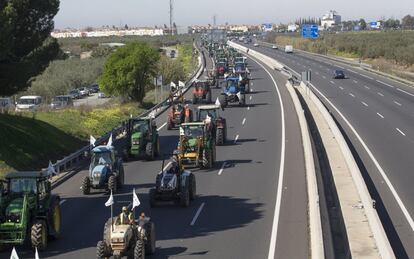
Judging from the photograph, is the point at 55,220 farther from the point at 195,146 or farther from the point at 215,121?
the point at 215,121

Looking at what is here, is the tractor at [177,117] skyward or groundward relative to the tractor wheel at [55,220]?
groundward

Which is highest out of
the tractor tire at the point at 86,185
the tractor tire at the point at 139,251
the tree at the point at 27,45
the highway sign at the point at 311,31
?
the tree at the point at 27,45

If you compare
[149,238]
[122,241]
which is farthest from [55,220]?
[122,241]

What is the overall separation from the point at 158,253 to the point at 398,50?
4187 inches

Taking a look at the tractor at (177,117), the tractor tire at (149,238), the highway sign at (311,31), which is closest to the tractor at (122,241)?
the tractor tire at (149,238)

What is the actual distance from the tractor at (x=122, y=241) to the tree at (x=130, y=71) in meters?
41.1

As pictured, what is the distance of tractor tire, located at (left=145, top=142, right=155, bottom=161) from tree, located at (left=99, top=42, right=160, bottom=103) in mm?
24396

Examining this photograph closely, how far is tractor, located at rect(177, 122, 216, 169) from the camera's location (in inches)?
1196

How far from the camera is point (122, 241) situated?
16.5m

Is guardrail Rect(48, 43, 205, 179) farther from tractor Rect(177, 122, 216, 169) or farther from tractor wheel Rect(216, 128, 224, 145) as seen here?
tractor wheel Rect(216, 128, 224, 145)

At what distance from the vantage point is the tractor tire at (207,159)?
100ft

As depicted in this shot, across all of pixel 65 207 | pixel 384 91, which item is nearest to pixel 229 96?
pixel 384 91

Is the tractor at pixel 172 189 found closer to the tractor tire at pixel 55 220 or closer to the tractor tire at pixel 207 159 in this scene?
the tractor tire at pixel 55 220

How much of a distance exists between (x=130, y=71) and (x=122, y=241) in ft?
138
